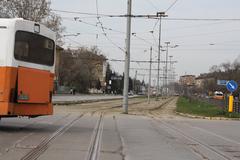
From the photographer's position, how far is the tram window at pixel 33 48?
1582cm

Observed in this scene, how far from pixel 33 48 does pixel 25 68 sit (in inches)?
34.6

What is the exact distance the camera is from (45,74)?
16.9 metres

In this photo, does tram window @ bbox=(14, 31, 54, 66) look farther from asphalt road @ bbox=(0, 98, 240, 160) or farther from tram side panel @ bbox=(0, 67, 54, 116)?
asphalt road @ bbox=(0, 98, 240, 160)

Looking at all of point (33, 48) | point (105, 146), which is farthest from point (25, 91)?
point (105, 146)

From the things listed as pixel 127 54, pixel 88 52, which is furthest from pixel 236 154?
pixel 88 52

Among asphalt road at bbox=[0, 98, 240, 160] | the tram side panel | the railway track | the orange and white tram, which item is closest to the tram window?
the orange and white tram

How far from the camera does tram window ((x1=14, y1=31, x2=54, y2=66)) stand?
15820 millimetres

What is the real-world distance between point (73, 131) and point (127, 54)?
57.4 feet

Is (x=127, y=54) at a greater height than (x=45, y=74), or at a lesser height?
greater

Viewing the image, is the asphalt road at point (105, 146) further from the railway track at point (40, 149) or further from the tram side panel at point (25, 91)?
the tram side panel at point (25, 91)

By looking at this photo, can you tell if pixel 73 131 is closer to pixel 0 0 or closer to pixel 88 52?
pixel 0 0

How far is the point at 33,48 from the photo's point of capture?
54.2 ft

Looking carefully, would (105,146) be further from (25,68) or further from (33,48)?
(33,48)

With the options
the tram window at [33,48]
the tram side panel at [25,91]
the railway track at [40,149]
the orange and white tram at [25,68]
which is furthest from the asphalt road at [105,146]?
the tram window at [33,48]
